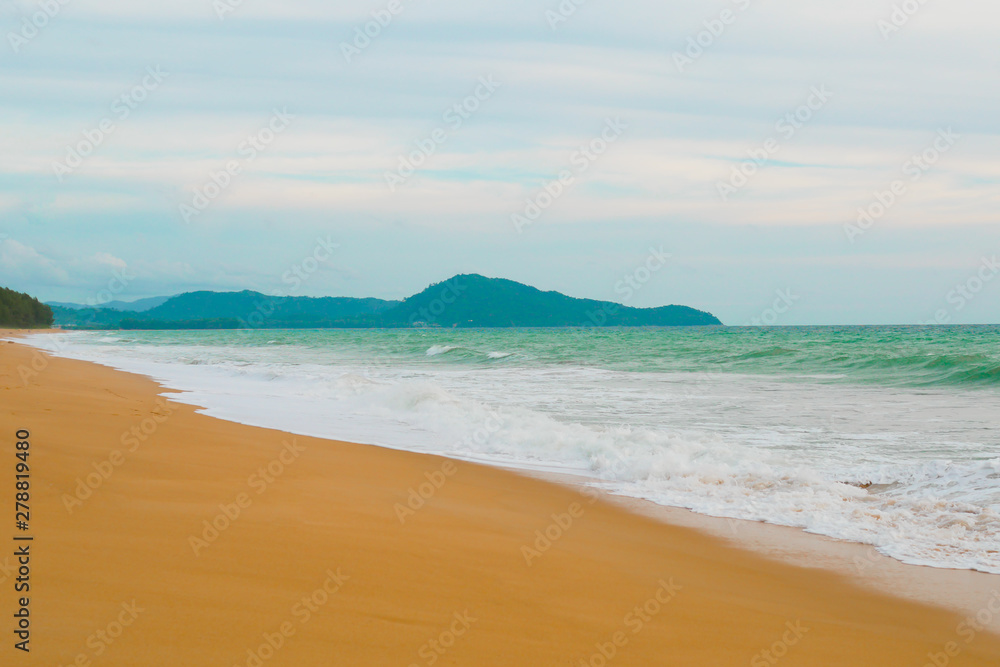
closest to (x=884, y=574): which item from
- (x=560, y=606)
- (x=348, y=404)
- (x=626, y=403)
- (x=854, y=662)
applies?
(x=854, y=662)

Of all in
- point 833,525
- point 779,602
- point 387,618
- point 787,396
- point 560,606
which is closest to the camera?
point 387,618

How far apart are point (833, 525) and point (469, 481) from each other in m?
3.53

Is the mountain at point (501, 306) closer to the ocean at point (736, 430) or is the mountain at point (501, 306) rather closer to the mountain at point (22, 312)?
the mountain at point (22, 312)

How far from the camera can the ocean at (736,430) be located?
6277 mm

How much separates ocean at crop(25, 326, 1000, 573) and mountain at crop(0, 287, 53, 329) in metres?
81.7

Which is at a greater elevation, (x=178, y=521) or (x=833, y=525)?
(x=178, y=521)

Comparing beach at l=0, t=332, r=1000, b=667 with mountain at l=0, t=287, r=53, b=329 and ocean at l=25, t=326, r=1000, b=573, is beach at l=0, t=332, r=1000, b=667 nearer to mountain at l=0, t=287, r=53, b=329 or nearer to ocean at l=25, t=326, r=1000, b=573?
ocean at l=25, t=326, r=1000, b=573

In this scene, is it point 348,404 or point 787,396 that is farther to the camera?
point 787,396

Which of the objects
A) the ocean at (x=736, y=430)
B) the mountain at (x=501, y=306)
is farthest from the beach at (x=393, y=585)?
the mountain at (x=501, y=306)

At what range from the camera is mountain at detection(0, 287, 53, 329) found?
87619 mm

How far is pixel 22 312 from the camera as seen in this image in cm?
9231

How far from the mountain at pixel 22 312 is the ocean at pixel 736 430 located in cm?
8166

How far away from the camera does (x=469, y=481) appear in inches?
295

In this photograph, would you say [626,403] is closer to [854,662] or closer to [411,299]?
[854,662]
